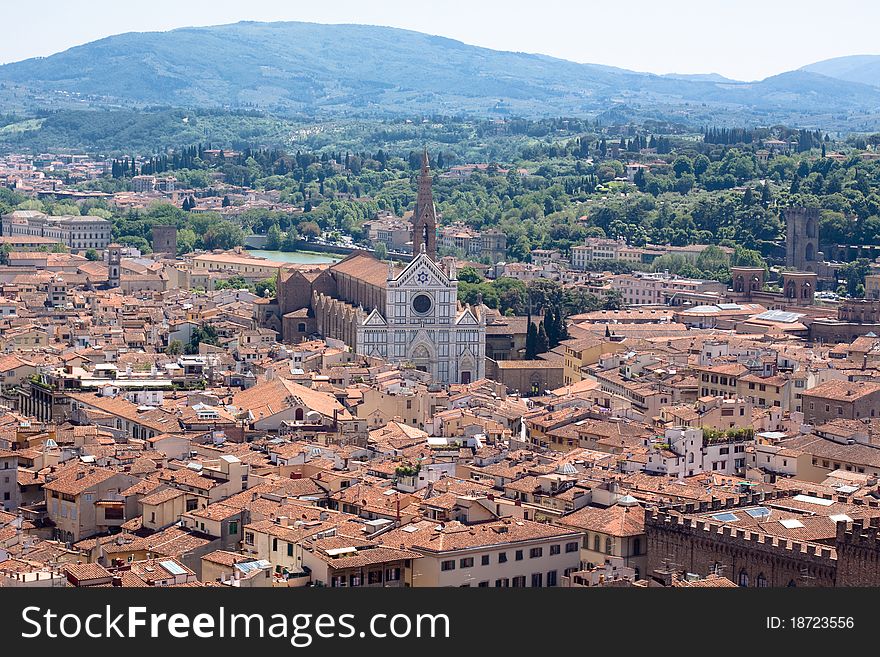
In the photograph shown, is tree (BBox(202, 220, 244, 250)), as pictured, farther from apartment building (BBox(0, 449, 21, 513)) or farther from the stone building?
the stone building

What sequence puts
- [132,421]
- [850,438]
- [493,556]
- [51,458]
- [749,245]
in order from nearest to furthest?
[493,556] < [51,458] < [850,438] < [132,421] < [749,245]

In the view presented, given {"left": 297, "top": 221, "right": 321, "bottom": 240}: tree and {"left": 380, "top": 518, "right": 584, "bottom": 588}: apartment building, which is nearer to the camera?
{"left": 380, "top": 518, "right": 584, "bottom": 588}: apartment building

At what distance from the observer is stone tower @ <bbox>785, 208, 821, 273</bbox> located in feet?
280

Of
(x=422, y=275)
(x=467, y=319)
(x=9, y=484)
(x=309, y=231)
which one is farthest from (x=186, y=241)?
(x=9, y=484)

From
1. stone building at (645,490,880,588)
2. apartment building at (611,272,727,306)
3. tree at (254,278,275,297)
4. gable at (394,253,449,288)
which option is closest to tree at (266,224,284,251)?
apartment building at (611,272,727,306)

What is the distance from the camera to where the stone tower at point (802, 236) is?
8538 centimetres

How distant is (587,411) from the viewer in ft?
129

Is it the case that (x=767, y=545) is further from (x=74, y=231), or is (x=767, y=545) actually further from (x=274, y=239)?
(x=274, y=239)

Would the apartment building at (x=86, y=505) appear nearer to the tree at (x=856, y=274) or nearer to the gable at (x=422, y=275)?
the gable at (x=422, y=275)

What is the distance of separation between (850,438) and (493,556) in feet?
37.9

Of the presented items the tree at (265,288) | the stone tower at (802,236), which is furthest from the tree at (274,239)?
the tree at (265,288)
